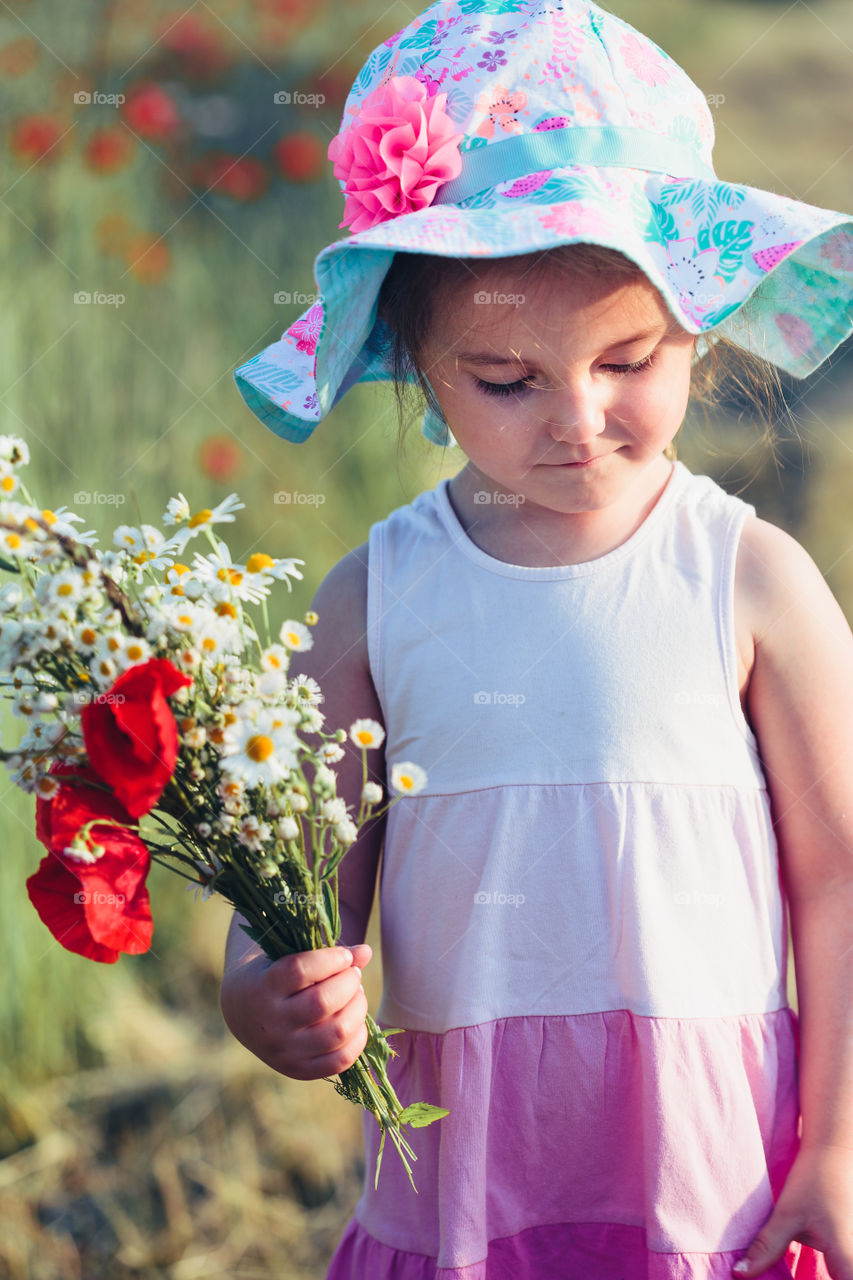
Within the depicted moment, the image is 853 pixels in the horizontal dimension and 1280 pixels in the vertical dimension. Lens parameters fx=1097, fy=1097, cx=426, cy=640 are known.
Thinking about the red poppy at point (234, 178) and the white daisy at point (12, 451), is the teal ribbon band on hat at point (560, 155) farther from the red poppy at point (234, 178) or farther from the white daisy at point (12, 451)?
the red poppy at point (234, 178)

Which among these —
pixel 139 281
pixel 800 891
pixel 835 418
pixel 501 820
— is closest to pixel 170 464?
pixel 139 281

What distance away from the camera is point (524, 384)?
988 millimetres

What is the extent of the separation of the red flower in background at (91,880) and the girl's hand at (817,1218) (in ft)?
2.06

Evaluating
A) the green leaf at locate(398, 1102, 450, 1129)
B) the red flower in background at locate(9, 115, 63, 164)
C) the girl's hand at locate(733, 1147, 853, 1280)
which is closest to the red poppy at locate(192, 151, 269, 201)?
the red flower in background at locate(9, 115, 63, 164)

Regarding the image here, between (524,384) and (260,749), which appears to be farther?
(524,384)

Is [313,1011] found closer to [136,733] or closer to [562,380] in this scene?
[136,733]

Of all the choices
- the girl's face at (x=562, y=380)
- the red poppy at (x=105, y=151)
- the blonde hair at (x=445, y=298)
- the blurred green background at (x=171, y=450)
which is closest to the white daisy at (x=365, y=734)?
the girl's face at (x=562, y=380)

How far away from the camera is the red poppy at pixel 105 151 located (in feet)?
7.50

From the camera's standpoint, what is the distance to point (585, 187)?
0.96m

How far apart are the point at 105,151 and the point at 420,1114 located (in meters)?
2.07

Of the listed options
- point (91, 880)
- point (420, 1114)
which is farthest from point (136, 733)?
point (420, 1114)

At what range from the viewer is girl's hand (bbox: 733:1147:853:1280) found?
97 centimetres

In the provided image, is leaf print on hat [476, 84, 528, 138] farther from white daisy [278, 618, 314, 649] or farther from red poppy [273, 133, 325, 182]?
red poppy [273, 133, 325, 182]

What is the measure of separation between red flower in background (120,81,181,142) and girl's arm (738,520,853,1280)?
1.88 m
